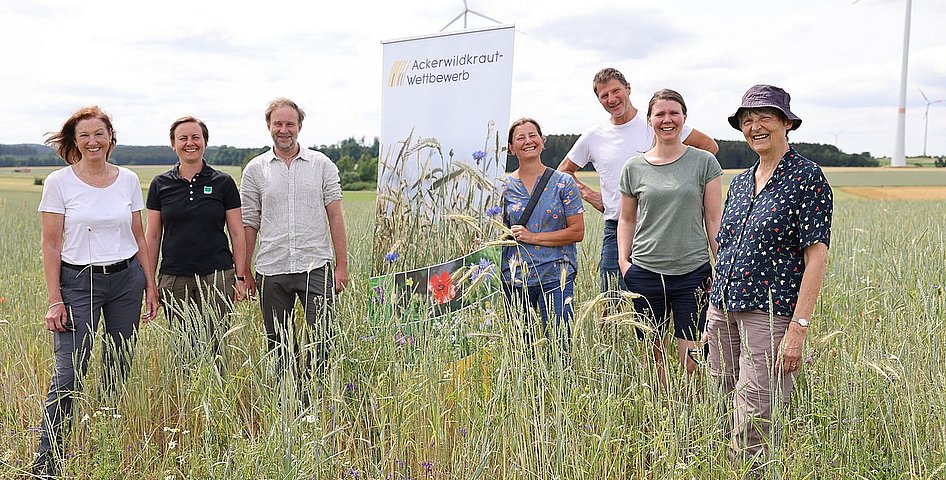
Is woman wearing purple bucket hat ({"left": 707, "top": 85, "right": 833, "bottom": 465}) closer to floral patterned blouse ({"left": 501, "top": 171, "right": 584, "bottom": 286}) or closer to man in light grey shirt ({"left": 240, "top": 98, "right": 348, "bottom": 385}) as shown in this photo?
floral patterned blouse ({"left": 501, "top": 171, "right": 584, "bottom": 286})

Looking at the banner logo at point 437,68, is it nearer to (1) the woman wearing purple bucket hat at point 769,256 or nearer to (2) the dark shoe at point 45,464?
(1) the woman wearing purple bucket hat at point 769,256

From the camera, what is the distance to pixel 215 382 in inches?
108

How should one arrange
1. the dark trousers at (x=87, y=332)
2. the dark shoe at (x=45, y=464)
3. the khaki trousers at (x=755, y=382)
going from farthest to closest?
the dark trousers at (x=87, y=332) → the dark shoe at (x=45, y=464) → the khaki trousers at (x=755, y=382)

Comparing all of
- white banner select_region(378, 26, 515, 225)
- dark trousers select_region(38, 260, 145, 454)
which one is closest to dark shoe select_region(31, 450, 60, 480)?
dark trousers select_region(38, 260, 145, 454)

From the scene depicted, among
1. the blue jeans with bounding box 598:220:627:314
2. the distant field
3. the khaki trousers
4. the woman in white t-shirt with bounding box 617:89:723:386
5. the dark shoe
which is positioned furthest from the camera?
the distant field

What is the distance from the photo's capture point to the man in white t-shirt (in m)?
3.78

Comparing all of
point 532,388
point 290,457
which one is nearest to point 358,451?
point 290,457

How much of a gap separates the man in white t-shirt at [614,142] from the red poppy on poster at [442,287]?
34.2 inches

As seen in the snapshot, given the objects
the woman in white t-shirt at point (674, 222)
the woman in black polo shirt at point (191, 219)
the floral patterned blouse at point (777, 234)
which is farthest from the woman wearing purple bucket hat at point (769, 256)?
the woman in black polo shirt at point (191, 219)

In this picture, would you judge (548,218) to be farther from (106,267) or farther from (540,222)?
(106,267)

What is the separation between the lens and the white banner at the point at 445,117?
349cm

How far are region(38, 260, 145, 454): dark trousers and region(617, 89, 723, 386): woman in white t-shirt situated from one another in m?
2.33

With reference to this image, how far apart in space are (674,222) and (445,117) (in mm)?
1298

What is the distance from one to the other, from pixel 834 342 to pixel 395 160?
243cm
